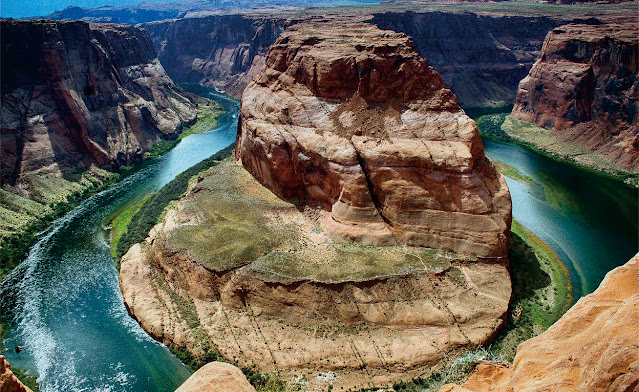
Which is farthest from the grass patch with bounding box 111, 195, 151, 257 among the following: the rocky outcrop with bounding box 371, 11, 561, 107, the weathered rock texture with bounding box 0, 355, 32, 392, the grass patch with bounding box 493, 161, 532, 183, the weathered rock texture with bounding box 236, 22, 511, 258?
A: the rocky outcrop with bounding box 371, 11, 561, 107

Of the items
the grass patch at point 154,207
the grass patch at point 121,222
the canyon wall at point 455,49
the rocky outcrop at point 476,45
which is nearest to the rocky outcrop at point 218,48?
the canyon wall at point 455,49

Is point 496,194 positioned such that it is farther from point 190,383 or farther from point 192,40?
point 192,40

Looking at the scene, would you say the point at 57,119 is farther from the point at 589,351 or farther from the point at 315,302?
the point at 589,351

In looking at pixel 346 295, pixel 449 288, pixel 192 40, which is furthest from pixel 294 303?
pixel 192 40

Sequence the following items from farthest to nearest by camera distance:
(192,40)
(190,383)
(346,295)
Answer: (192,40) → (346,295) → (190,383)

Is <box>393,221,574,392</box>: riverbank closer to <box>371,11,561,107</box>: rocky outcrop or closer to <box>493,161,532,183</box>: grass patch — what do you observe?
<box>493,161,532,183</box>: grass patch

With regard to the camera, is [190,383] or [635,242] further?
[635,242]
